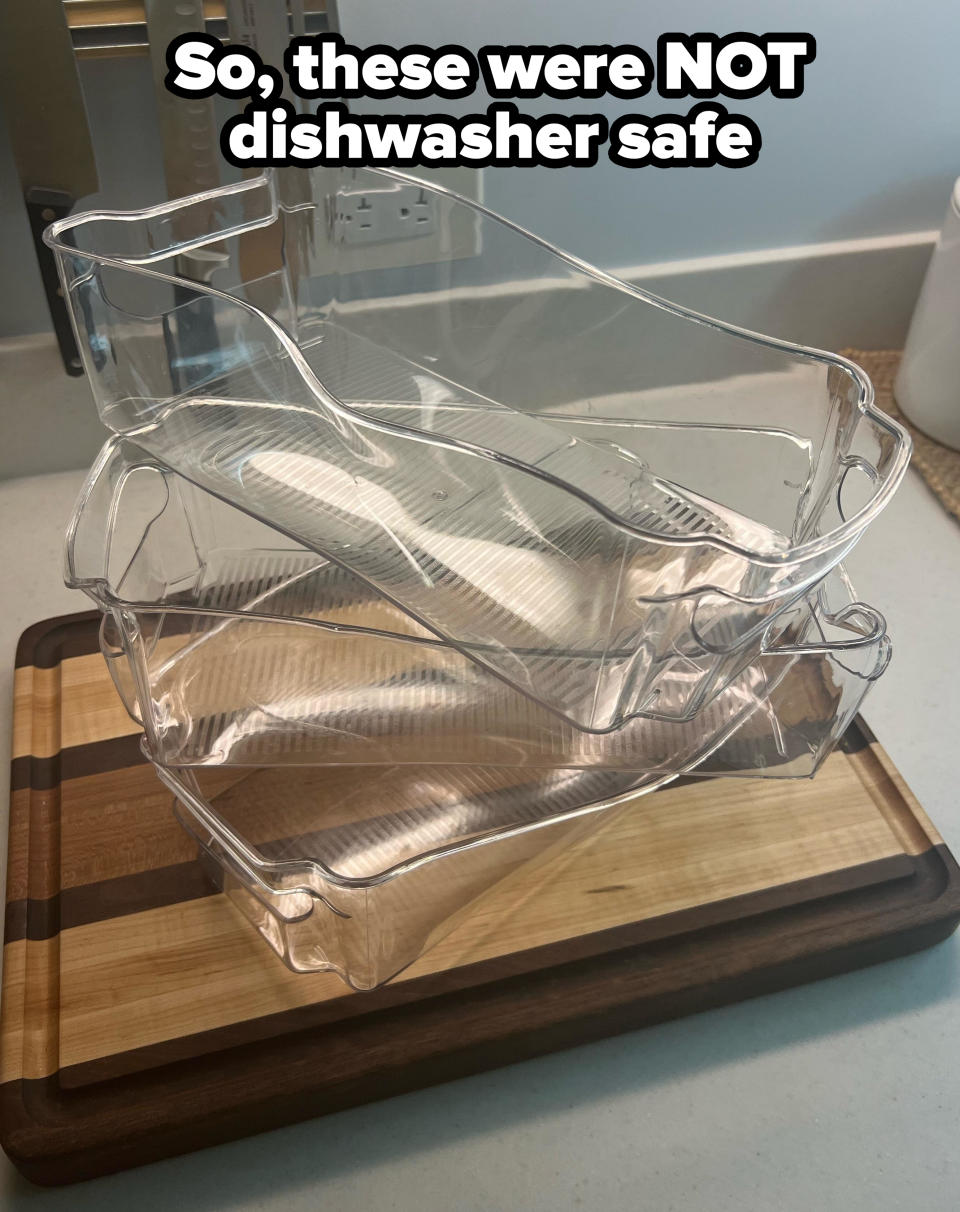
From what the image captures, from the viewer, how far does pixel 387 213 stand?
0.51 meters

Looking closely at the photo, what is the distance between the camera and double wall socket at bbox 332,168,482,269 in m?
0.51

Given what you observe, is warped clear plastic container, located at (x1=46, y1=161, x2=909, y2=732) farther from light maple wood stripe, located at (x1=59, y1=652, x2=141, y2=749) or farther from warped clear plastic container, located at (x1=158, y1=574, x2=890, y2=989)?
light maple wood stripe, located at (x1=59, y1=652, x2=141, y2=749)

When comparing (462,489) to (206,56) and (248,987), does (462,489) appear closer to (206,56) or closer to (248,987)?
(248,987)

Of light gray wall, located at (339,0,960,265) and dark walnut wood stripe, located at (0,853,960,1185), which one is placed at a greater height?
light gray wall, located at (339,0,960,265)

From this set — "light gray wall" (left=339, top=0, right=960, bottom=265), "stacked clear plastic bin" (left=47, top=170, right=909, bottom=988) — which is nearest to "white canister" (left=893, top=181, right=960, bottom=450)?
"light gray wall" (left=339, top=0, right=960, bottom=265)

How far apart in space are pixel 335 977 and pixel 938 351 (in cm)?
62

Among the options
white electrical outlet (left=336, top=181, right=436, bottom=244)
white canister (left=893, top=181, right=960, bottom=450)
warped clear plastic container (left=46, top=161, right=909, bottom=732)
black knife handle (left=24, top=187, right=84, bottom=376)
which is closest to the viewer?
warped clear plastic container (left=46, top=161, right=909, bottom=732)

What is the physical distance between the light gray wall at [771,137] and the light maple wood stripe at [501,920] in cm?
45

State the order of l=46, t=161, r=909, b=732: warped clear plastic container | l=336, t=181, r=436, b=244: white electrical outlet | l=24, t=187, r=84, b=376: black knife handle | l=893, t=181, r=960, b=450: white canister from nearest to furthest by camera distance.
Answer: l=46, t=161, r=909, b=732: warped clear plastic container
l=336, t=181, r=436, b=244: white electrical outlet
l=24, t=187, r=84, b=376: black knife handle
l=893, t=181, r=960, b=450: white canister

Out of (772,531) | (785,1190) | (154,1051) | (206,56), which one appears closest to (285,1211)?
(154,1051)

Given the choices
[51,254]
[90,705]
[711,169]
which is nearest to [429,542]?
[90,705]

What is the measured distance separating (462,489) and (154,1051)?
252mm

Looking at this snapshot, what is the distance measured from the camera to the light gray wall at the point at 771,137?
69 cm

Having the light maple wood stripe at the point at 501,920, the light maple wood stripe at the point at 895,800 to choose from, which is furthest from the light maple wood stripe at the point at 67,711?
the light maple wood stripe at the point at 895,800
